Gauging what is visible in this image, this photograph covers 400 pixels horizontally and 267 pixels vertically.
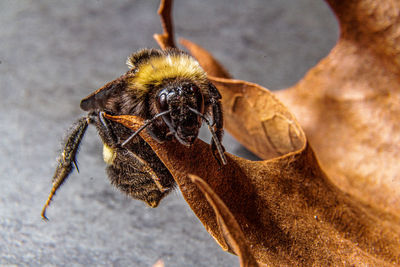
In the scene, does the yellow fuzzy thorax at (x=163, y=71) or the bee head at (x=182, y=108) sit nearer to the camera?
the bee head at (x=182, y=108)

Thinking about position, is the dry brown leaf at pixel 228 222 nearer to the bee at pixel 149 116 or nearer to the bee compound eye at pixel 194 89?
the bee at pixel 149 116

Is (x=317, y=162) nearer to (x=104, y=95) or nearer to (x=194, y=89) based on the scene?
(x=194, y=89)

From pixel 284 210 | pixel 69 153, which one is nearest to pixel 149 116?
pixel 69 153

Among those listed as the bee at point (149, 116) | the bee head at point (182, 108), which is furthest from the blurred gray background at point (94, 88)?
the bee head at point (182, 108)

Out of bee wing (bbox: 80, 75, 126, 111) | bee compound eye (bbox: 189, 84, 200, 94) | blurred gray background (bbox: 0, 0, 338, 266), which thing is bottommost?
blurred gray background (bbox: 0, 0, 338, 266)

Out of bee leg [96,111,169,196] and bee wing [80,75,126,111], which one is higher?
bee wing [80,75,126,111]

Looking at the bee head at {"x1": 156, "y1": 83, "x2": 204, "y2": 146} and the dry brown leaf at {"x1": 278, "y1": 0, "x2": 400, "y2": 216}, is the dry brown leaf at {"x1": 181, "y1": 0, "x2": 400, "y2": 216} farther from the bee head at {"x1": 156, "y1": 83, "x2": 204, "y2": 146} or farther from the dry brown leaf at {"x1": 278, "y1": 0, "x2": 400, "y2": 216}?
the bee head at {"x1": 156, "y1": 83, "x2": 204, "y2": 146}

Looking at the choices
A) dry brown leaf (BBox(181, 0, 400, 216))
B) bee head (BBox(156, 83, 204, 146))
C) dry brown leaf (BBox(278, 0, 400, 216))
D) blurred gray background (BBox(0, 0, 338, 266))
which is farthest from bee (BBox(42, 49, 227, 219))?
dry brown leaf (BBox(278, 0, 400, 216))
